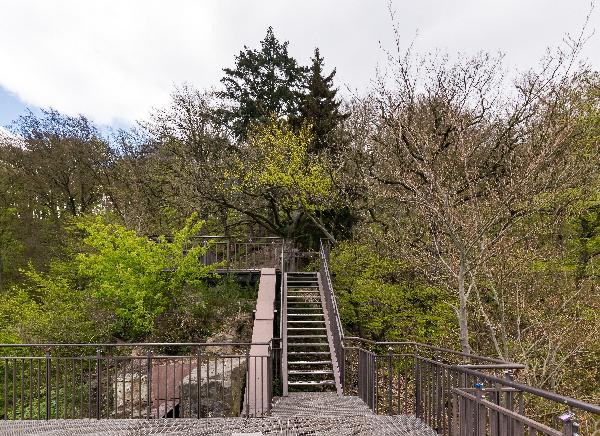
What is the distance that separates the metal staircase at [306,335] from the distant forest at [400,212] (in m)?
1.64

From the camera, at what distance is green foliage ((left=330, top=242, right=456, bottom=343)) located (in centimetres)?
1393

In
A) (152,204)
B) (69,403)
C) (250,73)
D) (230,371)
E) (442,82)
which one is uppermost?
(250,73)

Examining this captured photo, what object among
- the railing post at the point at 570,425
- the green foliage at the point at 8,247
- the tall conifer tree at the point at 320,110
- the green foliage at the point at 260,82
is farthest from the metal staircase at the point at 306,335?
the green foliage at the point at 8,247

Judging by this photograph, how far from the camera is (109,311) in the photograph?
43.4ft

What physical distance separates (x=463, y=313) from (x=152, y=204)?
2138cm

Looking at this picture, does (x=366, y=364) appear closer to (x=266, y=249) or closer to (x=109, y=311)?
(x=109, y=311)

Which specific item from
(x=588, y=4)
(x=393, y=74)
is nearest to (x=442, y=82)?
(x=393, y=74)

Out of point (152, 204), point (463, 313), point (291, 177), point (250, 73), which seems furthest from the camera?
point (250, 73)

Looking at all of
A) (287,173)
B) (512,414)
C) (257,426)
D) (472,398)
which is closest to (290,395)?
(257,426)

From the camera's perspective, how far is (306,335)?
1184cm

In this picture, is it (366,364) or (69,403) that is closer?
(366,364)

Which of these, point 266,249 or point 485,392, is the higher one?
point 266,249

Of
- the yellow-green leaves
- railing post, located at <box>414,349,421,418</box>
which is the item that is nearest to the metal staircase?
railing post, located at <box>414,349,421,418</box>

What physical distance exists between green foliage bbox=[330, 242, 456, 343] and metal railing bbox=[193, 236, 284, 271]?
118 inches
